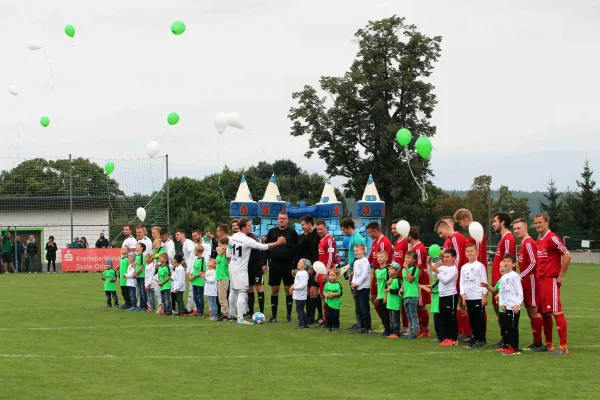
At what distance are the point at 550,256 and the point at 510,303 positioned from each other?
0.85 m

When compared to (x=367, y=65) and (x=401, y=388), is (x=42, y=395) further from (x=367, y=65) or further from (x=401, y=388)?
(x=367, y=65)

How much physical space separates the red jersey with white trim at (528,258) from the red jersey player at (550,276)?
0.24ft

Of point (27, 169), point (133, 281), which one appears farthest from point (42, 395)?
point (27, 169)

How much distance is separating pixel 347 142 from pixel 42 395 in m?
47.1

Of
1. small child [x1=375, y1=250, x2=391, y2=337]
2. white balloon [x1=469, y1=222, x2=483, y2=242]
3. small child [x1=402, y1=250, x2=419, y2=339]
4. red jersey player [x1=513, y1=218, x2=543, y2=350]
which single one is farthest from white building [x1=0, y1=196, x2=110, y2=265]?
red jersey player [x1=513, y1=218, x2=543, y2=350]

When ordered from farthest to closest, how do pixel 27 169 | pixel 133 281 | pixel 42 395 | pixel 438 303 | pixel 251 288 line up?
pixel 27 169
pixel 133 281
pixel 251 288
pixel 438 303
pixel 42 395

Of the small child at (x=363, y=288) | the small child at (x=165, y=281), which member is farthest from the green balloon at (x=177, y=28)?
the small child at (x=363, y=288)

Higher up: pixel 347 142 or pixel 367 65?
pixel 367 65

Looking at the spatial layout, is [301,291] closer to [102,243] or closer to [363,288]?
[363,288]

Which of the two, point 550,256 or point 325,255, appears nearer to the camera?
point 550,256

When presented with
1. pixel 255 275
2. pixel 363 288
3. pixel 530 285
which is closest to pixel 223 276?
pixel 255 275

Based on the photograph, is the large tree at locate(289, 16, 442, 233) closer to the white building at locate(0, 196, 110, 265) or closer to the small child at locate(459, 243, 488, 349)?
the white building at locate(0, 196, 110, 265)

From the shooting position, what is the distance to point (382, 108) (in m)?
52.6

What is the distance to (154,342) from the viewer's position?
523 inches
